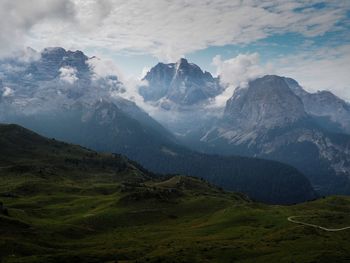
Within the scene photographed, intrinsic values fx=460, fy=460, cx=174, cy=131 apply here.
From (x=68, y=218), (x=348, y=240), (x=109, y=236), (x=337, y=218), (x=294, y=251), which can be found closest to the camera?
(x=294, y=251)

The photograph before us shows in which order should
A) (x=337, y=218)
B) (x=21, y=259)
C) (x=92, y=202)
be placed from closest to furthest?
(x=21, y=259) < (x=337, y=218) < (x=92, y=202)

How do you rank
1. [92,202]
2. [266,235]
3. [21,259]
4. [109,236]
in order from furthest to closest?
1. [92,202]
2. [109,236]
3. [266,235]
4. [21,259]

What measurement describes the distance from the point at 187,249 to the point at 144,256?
9.62m

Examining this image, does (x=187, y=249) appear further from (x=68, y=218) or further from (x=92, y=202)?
(x=92, y=202)

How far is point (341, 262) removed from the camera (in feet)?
276

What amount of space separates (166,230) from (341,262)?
2394 inches

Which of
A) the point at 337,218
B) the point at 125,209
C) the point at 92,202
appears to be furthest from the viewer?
the point at 92,202

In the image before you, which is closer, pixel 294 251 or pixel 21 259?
pixel 21 259

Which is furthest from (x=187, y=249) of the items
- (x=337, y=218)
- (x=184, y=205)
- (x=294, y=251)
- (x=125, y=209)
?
(x=184, y=205)

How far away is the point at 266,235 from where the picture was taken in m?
113

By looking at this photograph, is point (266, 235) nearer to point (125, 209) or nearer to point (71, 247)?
point (71, 247)

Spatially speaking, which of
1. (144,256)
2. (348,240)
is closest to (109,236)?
(144,256)

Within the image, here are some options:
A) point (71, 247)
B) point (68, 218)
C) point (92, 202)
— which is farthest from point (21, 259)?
point (92, 202)

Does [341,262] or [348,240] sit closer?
[341,262]
